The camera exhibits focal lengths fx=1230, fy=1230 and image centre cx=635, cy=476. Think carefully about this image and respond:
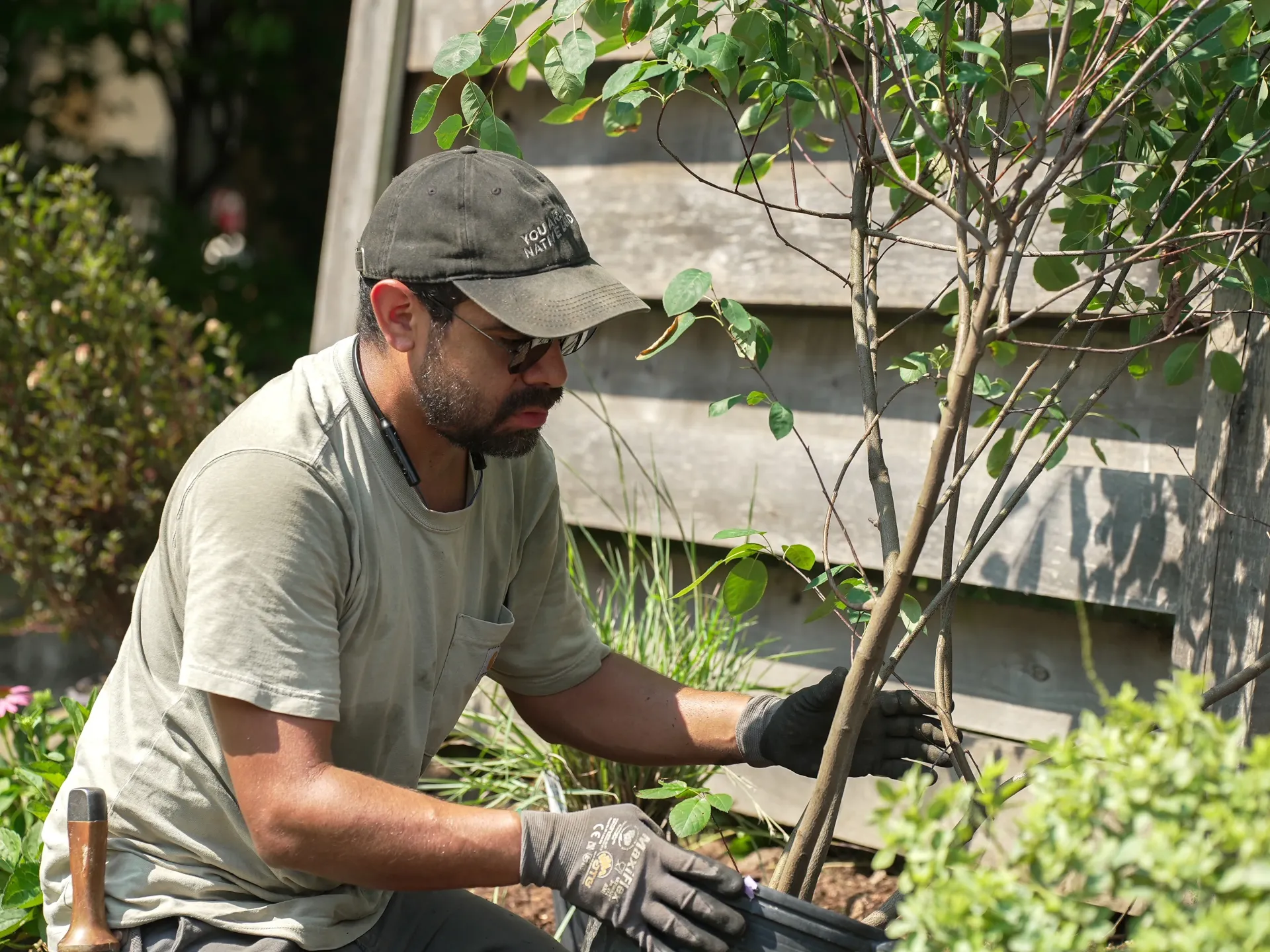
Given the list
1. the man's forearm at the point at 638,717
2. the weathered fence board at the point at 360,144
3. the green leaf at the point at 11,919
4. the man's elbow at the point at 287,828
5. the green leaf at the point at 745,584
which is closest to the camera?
the man's elbow at the point at 287,828

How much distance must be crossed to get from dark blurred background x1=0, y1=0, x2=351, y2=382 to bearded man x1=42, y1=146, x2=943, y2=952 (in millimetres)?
3978

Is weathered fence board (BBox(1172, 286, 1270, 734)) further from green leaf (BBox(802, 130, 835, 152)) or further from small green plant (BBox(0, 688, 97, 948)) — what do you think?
small green plant (BBox(0, 688, 97, 948))

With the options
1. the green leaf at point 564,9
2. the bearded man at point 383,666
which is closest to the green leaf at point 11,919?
the bearded man at point 383,666

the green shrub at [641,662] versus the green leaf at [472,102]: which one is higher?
the green leaf at [472,102]

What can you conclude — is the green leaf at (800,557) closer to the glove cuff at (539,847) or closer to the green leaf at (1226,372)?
the glove cuff at (539,847)

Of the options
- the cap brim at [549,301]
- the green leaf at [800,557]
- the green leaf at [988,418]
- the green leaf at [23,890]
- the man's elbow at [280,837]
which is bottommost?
the green leaf at [23,890]

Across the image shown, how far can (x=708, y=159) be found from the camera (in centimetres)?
296

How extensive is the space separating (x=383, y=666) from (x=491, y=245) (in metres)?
0.65

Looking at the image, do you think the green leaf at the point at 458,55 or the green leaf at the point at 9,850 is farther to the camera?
the green leaf at the point at 9,850

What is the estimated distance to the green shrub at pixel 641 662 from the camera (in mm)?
2758

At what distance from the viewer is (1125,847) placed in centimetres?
100

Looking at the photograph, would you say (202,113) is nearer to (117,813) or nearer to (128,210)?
(128,210)

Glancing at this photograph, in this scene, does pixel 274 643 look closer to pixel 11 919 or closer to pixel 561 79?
pixel 561 79

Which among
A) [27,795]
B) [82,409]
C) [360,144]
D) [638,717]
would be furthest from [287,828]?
[82,409]
